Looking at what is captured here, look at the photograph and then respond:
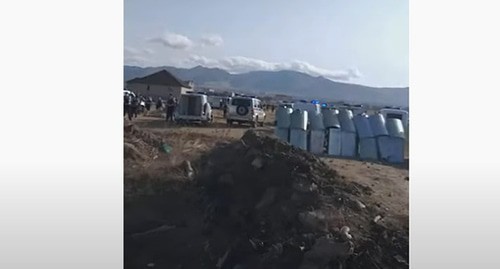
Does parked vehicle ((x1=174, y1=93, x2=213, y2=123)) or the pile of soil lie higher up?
parked vehicle ((x1=174, y1=93, x2=213, y2=123))

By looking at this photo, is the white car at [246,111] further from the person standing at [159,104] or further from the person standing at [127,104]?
the person standing at [127,104]

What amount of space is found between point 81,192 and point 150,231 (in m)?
0.64

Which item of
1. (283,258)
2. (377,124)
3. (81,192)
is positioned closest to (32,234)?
(81,192)

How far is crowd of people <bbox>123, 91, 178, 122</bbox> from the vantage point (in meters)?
4.46

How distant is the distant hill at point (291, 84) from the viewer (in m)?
4.57

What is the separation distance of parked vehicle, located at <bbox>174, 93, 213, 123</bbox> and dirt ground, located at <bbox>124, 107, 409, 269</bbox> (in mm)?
227

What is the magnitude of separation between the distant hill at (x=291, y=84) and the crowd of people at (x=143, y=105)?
0.65ft

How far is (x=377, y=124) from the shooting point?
190 inches

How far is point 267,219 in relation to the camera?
14.7 feet

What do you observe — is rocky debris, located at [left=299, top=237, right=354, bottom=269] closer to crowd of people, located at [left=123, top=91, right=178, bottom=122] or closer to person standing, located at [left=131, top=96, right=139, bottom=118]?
crowd of people, located at [left=123, top=91, right=178, bottom=122]

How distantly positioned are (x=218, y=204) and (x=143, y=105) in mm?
1062

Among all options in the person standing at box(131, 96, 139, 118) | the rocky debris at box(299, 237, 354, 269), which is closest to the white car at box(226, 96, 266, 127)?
the person standing at box(131, 96, 139, 118)

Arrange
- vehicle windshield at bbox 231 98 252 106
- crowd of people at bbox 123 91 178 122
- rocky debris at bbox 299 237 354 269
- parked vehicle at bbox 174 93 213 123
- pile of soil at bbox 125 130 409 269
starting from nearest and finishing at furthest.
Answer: rocky debris at bbox 299 237 354 269 → pile of soil at bbox 125 130 409 269 → crowd of people at bbox 123 91 178 122 → parked vehicle at bbox 174 93 213 123 → vehicle windshield at bbox 231 98 252 106

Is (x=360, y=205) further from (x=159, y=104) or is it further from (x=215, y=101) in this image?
(x=159, y=104)
